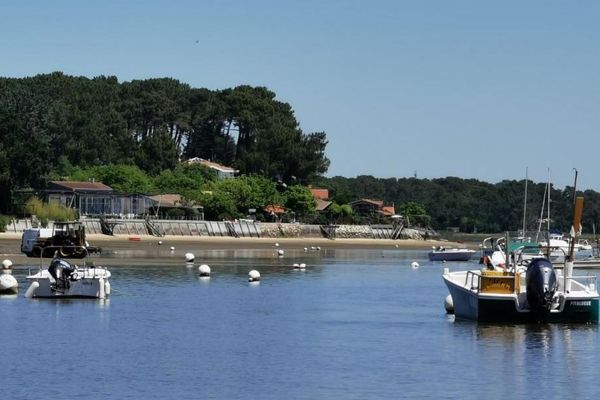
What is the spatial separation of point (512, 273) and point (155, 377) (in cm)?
1557

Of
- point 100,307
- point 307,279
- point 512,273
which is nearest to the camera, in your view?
point 512,273

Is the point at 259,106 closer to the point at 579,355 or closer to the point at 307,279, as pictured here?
the point at 307,279

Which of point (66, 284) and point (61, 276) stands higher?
point (61, 276)

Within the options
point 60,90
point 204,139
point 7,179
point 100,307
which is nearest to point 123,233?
point 7,179

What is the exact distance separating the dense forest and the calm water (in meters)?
72.7

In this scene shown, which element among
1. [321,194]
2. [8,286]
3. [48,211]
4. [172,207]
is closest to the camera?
[8,286]

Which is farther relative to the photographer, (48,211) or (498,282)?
(48,211)

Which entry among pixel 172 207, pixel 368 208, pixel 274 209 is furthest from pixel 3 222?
pixel 368 208

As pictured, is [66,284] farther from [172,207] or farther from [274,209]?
[274,209]

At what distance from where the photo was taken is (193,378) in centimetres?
3353

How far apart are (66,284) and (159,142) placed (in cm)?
11519

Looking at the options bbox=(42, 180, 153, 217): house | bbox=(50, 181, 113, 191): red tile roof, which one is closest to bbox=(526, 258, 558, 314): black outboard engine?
bbox=(42, 180, 153, 217): house

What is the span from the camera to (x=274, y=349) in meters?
39.9

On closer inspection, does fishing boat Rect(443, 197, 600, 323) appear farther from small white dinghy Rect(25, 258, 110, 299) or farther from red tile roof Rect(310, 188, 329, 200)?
red tile roof Rect(310, 188, 329, 200)
